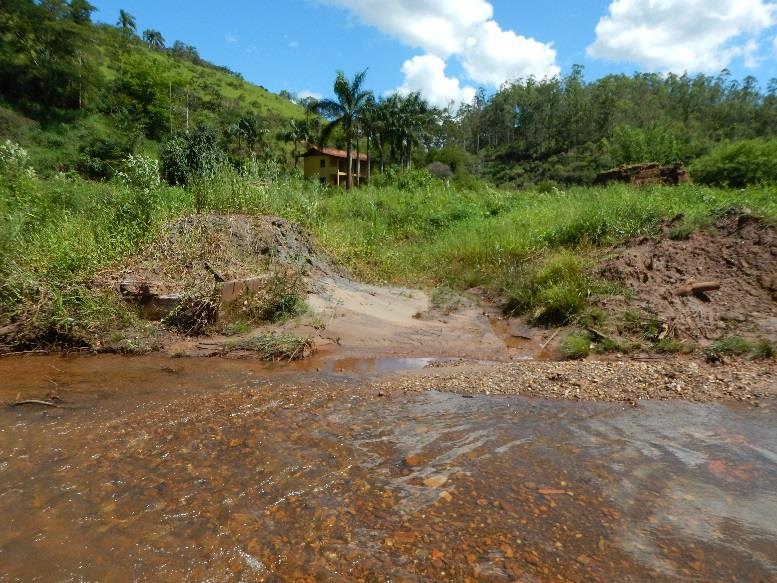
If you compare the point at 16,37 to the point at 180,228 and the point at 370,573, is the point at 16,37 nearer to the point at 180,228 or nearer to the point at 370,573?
the point at 180,228

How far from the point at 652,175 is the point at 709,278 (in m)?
11.4

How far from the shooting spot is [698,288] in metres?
7.61

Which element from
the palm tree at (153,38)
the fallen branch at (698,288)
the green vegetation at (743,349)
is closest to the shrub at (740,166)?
the fallen branch at (698,288)

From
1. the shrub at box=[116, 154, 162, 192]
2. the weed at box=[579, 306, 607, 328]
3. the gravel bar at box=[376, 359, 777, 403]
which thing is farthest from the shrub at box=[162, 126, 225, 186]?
the weed at box=[579, 306, 607, 328]

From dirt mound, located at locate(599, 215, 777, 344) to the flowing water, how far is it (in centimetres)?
278

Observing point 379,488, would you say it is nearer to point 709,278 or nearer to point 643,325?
point 643,325

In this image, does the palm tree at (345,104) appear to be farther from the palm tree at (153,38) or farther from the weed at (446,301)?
the palm tree at (153,38)

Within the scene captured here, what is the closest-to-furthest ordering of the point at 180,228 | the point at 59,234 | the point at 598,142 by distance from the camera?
the point at 59,234, the point at 180,228, the point at 598,142

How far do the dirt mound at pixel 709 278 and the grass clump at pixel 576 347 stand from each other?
1.14 m

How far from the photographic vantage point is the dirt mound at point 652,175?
16828 mm

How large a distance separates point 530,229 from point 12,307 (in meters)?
10.4

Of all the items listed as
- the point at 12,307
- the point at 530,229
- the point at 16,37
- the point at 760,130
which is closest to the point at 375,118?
the point at 530,229

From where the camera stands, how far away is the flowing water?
8.04 feet

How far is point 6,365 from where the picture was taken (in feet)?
18.4
